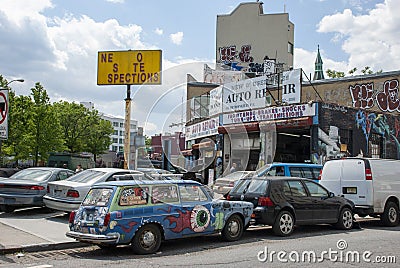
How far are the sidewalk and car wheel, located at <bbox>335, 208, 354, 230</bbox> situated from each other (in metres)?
6.77

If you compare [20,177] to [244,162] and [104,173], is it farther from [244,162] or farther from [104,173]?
[244,162]

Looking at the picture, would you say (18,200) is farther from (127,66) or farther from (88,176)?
(127,66)

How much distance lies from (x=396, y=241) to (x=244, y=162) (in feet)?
21.9

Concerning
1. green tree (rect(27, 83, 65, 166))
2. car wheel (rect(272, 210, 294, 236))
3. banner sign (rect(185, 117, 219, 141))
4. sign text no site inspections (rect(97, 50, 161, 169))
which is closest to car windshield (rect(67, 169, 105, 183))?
sign text no site inspections (rect(97, 50, 161, 169))

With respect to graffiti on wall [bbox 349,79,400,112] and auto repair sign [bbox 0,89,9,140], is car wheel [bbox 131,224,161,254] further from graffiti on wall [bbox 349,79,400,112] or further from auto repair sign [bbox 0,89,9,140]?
graffiti on wall [bbox 349,79,400,112]

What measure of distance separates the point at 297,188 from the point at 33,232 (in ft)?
21.5

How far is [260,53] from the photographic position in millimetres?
52125

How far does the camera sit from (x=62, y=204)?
13.2 m

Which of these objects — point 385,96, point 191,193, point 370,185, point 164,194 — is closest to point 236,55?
point 385,96

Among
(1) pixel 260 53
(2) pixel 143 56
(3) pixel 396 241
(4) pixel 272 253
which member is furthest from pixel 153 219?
(1) pixel 260 53

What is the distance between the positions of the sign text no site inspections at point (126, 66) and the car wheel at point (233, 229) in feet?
31.2

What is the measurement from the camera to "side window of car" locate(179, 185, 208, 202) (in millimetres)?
10156

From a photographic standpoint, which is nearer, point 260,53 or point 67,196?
point 67,196

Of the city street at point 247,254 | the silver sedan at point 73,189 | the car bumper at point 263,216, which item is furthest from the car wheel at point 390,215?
the silver sedan at point 73,189
